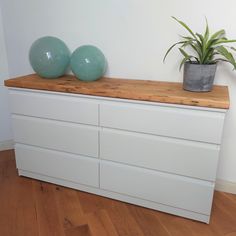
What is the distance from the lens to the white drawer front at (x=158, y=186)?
1.57 m

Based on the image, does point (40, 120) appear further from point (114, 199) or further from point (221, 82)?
point (221, 82)

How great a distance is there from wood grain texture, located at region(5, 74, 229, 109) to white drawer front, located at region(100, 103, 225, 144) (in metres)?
0.06

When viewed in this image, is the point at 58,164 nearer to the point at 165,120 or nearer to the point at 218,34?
the point at 165,120

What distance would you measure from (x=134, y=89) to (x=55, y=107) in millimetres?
579

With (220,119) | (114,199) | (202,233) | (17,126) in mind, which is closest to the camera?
A: (220,119)

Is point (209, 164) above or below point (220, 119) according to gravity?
below

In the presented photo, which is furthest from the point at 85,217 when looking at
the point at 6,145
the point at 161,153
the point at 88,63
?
the point at 6,145

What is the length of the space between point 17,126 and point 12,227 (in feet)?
2.43

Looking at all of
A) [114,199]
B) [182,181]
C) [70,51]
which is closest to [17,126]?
[70,51]

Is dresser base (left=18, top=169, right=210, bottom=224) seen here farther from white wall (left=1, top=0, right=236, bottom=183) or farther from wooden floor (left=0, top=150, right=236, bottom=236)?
white wall (left=1, top=0, right=236, bottom=183)

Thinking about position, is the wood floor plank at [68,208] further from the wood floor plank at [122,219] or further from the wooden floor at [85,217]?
the wood floor plank at [122,219]

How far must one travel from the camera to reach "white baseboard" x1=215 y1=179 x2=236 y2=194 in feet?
6.30

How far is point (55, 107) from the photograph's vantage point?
5.79 feet

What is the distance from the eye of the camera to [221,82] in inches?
68.6
